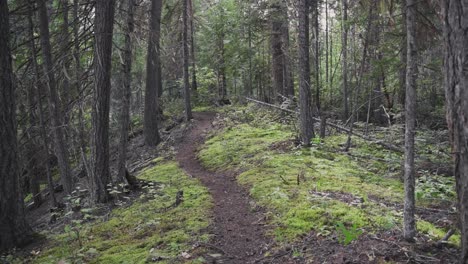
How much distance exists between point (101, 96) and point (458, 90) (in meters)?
7.12

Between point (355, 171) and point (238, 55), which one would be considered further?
point (238, 55)

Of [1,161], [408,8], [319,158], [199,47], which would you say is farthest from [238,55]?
[408,8]

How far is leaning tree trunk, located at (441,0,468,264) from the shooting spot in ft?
Result: 9.29

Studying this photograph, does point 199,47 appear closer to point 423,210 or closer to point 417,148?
point 417,148

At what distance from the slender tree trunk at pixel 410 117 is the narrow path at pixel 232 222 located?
1.91 meters

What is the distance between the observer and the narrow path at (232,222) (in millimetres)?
5121

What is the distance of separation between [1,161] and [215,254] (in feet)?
13.5

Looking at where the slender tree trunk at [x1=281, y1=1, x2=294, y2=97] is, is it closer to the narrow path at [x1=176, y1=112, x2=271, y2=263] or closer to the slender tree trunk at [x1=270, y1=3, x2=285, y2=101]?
the slender tree trunk at [x1=270, y1=3, x2=285, y2=101]

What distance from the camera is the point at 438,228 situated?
482 cm

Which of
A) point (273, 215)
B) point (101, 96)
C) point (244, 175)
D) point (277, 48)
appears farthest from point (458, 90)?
point (277, 48)

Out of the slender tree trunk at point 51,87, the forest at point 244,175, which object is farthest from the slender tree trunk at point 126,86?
the slender tree trunk at point 51,87

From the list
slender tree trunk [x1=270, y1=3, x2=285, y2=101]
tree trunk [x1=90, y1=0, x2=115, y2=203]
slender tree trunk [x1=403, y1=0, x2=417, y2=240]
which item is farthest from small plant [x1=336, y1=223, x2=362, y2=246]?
slender tree trunk [x1=270, y1=3, x2=285, y2=101]

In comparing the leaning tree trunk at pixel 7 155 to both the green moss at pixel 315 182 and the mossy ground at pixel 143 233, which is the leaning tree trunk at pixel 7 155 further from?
the green moss at pixel 315 182

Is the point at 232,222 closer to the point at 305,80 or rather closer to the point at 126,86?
the point at 126,86
